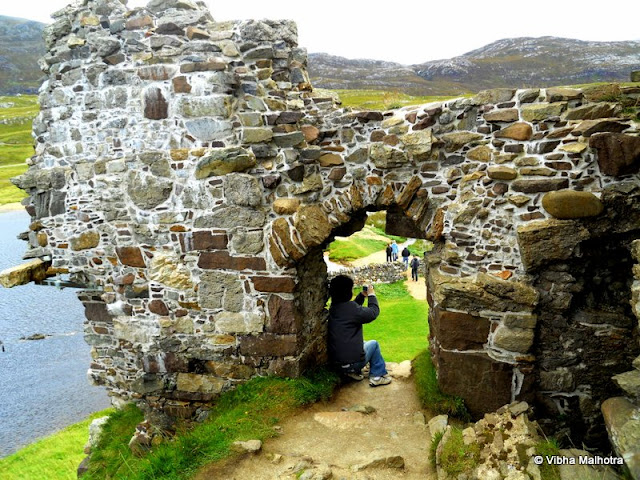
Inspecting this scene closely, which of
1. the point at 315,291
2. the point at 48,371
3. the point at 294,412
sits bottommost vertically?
the point at 48,371

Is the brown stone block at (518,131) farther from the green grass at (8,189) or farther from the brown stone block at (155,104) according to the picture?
the green grass at (8,189)

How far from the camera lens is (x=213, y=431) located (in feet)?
16.8

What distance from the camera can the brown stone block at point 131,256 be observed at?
6199mm

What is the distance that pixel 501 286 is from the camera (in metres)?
5.11

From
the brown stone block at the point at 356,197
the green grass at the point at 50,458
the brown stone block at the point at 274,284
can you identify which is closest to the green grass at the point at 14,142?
the green grass at the point at 50,458

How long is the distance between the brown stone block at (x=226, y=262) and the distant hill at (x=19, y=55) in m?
106

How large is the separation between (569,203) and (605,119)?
872mm

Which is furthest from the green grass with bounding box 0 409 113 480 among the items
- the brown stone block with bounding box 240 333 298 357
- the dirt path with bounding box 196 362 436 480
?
the dirt path with bounding box 196 362 436 480

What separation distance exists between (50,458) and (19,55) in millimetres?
145842

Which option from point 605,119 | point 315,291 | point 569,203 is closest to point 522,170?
point 569,203

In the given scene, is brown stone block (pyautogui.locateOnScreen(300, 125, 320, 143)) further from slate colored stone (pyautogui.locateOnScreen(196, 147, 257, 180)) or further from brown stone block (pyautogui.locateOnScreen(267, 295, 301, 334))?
brown stone block (pyautogui.locateOnScreen(267, 295, 301, 334))

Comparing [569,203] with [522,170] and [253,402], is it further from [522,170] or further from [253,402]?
[253,402]

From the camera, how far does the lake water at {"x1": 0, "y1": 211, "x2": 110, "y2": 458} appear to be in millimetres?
12922

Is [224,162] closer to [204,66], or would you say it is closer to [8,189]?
[204,66]
